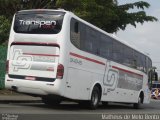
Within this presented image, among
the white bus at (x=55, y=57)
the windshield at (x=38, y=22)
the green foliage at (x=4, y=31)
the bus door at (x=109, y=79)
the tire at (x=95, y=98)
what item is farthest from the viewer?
the green foliage at (x=4, y=31)

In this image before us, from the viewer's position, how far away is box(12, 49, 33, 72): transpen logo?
722 inches

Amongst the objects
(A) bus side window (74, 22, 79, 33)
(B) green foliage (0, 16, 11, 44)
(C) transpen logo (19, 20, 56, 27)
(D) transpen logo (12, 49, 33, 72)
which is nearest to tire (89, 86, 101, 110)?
Result: (A) bus side window (74, 22, 79, 33)

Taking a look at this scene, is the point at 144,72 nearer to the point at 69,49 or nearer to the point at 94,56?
the point at 94,56

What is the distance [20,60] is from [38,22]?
155 cm

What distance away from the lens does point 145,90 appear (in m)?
27.9

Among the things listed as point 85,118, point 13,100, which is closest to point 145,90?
point 13,100

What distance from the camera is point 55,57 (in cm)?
1789

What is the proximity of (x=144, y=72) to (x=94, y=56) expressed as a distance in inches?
329

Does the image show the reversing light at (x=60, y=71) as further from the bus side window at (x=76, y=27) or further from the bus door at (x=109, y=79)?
the bus door at (x=109, y=79)

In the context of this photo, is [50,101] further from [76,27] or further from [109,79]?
[76,27]

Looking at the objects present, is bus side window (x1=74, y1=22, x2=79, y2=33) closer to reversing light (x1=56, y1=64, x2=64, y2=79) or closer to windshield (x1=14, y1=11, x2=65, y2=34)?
windshield (x1=14, y1=11, x2=65, y2=34)

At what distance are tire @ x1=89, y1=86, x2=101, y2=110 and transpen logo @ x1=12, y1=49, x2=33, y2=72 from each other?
326cm

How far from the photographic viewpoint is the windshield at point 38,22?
18250 mm

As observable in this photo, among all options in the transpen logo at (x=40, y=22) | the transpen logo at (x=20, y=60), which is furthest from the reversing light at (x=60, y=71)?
the transpen logo at (x=40, y=22)
